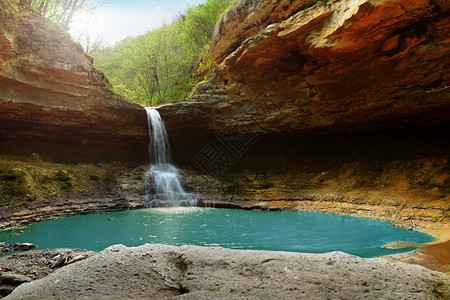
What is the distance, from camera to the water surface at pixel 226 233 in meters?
5.14

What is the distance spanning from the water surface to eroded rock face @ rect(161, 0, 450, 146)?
5616 mm

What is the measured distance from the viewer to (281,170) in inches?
545

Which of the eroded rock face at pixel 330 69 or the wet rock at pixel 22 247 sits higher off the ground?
Result: the eroded rock face at pixel 330 69

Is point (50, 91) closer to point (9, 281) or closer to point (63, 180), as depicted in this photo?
point (63, 180)

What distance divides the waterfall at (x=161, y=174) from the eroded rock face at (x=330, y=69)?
2.43 ft

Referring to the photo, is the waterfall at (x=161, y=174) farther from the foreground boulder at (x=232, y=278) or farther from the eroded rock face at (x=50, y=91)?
the foreground boulder at (x=232, y=278)

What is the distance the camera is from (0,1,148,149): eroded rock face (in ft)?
32.6

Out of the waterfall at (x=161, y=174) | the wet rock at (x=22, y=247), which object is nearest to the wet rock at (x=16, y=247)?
the wet rock at (x=22, y=247)

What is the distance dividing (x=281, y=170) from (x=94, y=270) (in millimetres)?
12220

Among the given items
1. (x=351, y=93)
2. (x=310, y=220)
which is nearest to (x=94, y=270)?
(x=310, y=220)

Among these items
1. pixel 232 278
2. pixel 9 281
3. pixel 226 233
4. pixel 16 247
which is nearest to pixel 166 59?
pixel 226 233

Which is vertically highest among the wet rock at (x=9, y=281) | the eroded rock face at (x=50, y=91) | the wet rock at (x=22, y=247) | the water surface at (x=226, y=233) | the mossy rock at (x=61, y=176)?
the eroded rock face at (x=50, y=91)

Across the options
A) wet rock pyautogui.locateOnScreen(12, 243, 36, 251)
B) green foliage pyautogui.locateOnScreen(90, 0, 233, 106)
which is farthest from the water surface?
green foliage pyautogui.locateOnScreen(90, 0, 233, 106)

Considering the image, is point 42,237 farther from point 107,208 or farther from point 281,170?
point 281,170
